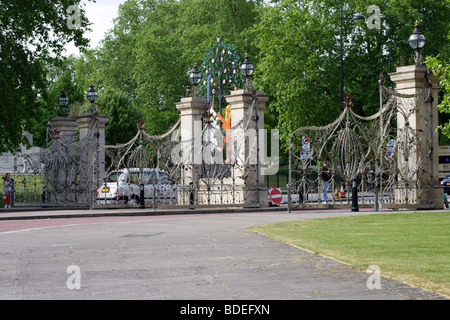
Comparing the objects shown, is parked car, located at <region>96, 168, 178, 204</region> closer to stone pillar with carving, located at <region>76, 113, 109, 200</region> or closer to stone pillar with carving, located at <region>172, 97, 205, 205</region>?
stone pillar with carving, located at <region>76, 113, 109, 200</region>

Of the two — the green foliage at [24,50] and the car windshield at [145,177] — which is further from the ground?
the green foliage at [24,50]

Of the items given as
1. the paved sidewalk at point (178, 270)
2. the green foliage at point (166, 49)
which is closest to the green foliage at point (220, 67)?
the paved sidewalk at point (178, 270)

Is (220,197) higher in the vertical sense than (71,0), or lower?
lower

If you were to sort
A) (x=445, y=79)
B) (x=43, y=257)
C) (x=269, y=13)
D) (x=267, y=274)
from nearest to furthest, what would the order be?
(x=267, y=274), (x=43, y=257), (x=445, y=79), (x=269, y=13)

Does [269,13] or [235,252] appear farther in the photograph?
[269,13]

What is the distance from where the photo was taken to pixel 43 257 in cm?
1109

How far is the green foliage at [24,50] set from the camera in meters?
29.1

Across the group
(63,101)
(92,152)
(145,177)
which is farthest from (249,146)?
(63,101)

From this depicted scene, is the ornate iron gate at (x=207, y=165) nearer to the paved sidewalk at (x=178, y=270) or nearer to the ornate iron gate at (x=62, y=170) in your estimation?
the ornate iron gate at (x=62, y=170)

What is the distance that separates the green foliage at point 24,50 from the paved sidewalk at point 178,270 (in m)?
15.7

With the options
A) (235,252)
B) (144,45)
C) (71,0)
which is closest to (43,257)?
(235,252)
